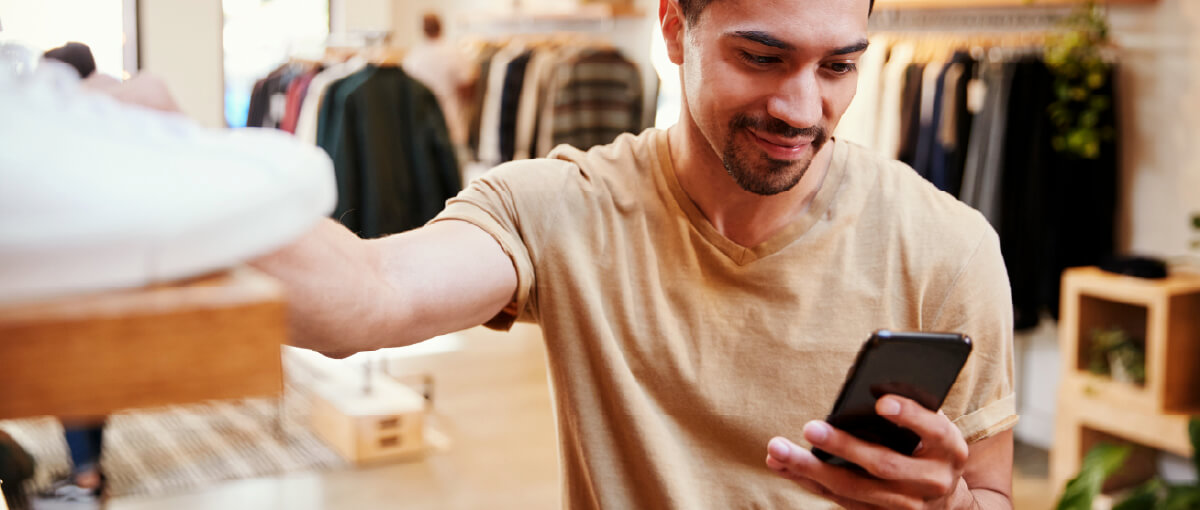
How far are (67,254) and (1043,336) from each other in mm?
4209

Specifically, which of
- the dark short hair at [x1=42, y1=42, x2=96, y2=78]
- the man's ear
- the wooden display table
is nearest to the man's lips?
the man's ear

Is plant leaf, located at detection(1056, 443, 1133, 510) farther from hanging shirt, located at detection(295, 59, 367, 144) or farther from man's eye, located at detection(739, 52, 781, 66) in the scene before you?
hanging shirt, located at detection(295, 59, 367, 144)

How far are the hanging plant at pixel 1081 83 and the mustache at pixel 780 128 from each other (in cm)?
269

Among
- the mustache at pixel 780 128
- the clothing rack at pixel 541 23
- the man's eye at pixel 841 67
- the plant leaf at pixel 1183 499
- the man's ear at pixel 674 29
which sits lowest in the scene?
the plant leaf at pixel 1183 499

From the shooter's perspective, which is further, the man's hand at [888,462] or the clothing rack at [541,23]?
the clothing rack at [541,23]

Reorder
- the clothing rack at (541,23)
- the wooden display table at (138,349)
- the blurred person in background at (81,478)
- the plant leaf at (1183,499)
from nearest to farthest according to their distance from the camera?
the wooden display table at (138,349) < the plant leaf at (1183,499) < the blurred person in background at (81,478) < the clothing rack at (541,23)

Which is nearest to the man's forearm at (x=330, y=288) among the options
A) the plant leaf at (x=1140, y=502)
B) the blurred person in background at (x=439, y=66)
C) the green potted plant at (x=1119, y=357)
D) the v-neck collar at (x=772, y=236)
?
the v-neck collar at (x=772, y=236)

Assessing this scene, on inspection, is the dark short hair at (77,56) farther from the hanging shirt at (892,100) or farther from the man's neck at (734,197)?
the hanging shirt at (892,100)

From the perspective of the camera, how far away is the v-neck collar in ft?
3.81

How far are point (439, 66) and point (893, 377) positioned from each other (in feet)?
13.4

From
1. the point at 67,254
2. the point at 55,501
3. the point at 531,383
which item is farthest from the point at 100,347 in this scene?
the point at 531,383

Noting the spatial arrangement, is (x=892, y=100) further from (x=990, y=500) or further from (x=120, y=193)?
(x=120, y=193)

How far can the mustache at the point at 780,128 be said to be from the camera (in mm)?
1103

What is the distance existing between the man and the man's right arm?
0.5 inches
